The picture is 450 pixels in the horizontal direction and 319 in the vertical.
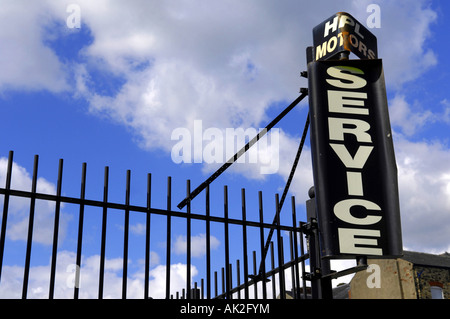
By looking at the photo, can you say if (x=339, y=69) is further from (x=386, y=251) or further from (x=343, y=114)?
(x=386, y=251)

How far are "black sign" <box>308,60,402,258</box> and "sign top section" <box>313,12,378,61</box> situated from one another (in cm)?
30

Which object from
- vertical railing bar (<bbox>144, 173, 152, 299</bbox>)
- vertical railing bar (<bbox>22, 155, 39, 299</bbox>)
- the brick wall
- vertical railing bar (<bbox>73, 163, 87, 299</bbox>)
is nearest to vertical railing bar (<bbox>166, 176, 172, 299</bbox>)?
vertical railing bar (<bbox>144, 173, 152, 299</bbox>)

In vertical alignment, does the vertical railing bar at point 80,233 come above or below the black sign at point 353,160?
below

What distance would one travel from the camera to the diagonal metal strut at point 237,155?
6242 millimetres

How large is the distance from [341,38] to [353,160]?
1.94 meters

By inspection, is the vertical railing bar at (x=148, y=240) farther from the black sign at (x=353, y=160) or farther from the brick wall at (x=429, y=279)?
the brick wall at (x=429, y=279)

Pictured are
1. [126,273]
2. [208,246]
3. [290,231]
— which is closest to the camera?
[126,273]

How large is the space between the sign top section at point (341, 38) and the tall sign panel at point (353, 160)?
1.00 ft

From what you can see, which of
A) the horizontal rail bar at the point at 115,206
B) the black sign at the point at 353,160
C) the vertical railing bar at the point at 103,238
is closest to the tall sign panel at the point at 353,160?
the black sign at the point at 353,160

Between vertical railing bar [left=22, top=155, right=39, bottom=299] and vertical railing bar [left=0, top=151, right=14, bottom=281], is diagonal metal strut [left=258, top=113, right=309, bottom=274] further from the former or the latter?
vertical railing bar [left=0, top=151, right=14, bottom=281]

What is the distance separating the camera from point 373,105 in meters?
7.49
